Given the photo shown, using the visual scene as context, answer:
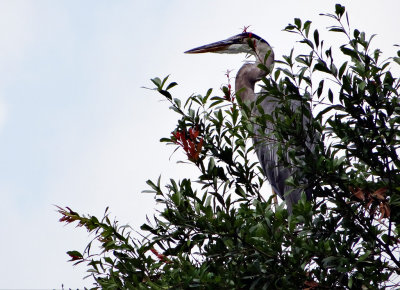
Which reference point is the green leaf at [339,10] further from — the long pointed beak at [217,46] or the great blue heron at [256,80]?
the long pointed beak at [217,46]

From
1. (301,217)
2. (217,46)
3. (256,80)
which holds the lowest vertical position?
(301,217)

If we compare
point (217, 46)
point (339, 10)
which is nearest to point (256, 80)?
point (217, 46)

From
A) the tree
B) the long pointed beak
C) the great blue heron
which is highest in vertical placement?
the long pointed beak

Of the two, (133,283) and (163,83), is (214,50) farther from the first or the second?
(133,283)

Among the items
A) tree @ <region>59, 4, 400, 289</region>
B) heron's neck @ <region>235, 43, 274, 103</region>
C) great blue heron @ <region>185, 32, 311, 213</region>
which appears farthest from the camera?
heron's neck @ <region>235, 43, 274, 103</region>

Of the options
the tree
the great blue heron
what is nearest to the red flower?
the tree

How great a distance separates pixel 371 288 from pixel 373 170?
0.51m

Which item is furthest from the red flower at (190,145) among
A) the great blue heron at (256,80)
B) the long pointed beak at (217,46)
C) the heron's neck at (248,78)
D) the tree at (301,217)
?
the long pointed beak at (217,46)

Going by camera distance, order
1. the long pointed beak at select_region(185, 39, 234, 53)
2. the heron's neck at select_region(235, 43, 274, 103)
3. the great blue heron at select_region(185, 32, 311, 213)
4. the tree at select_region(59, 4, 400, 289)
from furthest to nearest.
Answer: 1. the long pointed beak at select_region(185, 39, 234, 53)
2. the heron's neck at select_region(235, 43, 274, 103)
3. the great blue heron at select_region(185, 32, 311, 213)
4. the tree at select_region(59, 4, 400, 289)

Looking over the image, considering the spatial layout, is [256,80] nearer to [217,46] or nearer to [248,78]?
[248,78]

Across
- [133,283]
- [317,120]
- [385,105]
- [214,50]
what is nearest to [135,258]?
[133,283]

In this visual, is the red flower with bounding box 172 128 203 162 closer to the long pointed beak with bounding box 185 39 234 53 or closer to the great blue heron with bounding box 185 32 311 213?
the great blue heron with bounding box 185 32 311 213

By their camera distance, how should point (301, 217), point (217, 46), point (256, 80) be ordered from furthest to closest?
1. point (217, 46)
2. point (256, 80)
3. point (301, 217)

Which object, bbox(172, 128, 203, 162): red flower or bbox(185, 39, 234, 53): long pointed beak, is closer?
bbox(172, 128, 203, 162): red flower
